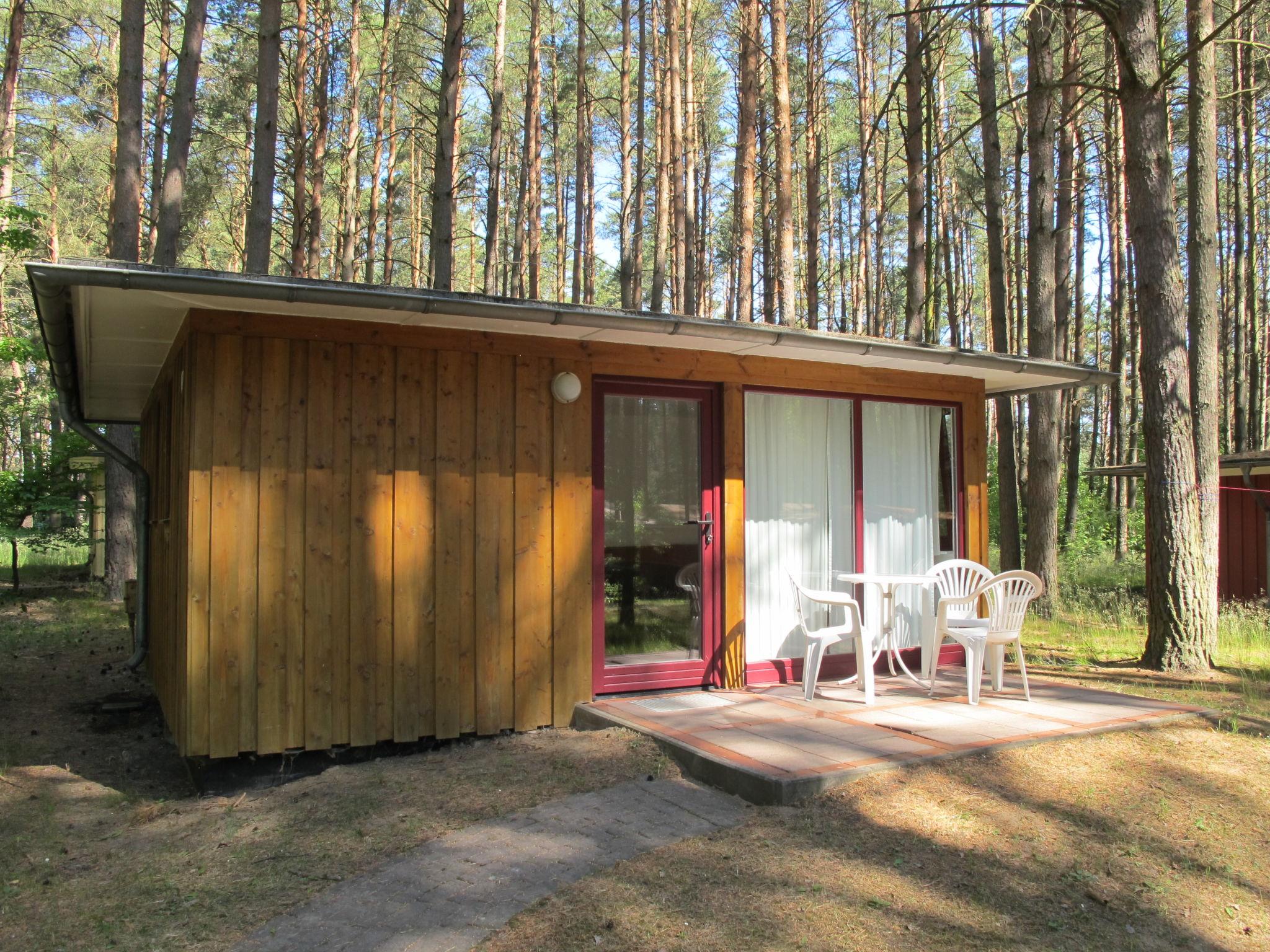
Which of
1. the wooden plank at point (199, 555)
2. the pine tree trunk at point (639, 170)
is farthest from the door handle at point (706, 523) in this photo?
the pine tree trunk at point (639, 170)

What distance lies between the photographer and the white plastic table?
552 cm

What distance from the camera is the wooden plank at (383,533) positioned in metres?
4.66

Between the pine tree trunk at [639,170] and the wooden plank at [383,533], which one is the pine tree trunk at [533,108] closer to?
the pine tree trunk at [639,170]

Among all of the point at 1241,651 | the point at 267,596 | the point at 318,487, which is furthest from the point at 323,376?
the point at 1241,651

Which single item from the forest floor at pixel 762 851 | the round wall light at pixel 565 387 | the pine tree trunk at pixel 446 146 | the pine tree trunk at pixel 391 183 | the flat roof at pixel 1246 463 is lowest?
the forest floor at pixel 762 851

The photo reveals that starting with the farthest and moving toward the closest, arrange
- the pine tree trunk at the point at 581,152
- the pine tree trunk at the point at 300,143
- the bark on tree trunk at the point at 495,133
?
the pine tree trunk at the point at 581,152, the pine tree trunk at the point at 300,143, the bark on tree trunk at the point at 495,133

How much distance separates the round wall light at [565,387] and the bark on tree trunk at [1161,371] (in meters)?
4.03

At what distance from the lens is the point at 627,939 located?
2598 millimetres

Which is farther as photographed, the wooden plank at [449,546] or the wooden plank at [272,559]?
the wooden plank at [449,546]

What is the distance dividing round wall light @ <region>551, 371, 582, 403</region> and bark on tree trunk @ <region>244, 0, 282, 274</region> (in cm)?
512

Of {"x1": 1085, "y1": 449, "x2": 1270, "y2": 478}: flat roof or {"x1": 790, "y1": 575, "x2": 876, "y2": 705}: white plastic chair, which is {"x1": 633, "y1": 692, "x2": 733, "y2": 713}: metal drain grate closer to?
{"x1": 790, "y1": 575, "x2": 876, "y2": 705}: white plastic chair

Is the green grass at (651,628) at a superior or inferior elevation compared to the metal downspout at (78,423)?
inferior

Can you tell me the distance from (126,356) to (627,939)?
4761mm

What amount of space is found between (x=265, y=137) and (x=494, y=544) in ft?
19.9
